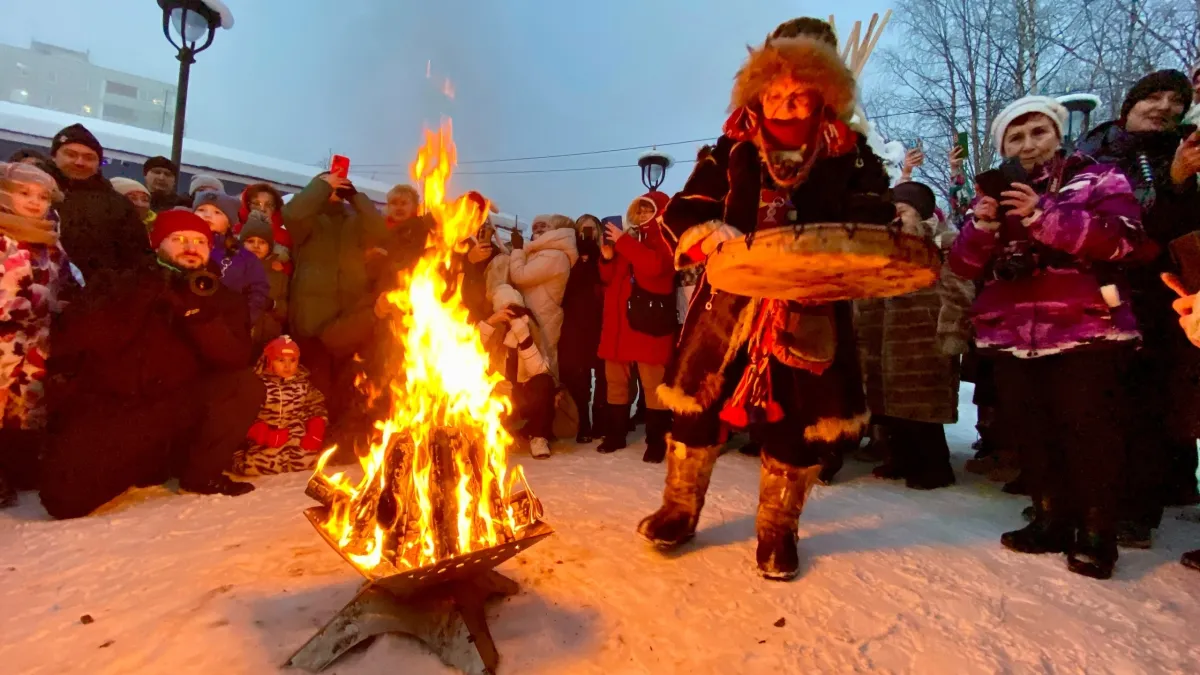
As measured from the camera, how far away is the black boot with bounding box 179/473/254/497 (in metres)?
3.88

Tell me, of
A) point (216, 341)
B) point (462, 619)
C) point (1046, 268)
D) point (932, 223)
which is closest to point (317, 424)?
point (216, 341)

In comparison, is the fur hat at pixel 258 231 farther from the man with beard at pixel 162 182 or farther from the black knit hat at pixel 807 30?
the black knit hat at pixel 807 30

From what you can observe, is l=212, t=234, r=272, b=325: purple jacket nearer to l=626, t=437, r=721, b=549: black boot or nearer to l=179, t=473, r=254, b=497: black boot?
l=179, t=473, r=254, b=497: black boot

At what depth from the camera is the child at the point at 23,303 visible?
365 centimetres

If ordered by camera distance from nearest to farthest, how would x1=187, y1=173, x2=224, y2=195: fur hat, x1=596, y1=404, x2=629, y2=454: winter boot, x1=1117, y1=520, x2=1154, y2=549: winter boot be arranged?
x1=1117, y1=520, x2=1154, y2=549: winter boot
x1=596, y1=404, x2=629, y2=454: winter boot
x1=187, y1=173, x2=224, y2=195: fur hat

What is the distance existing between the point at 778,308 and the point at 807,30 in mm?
1260

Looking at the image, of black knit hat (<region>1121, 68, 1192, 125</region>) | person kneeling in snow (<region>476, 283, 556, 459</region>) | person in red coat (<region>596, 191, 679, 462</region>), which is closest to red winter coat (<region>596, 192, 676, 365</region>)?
person in red coat (<region>596, 191, 679, 462</region>)

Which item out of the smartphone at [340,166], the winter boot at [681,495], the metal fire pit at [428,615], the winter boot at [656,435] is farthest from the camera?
the smartphone at [340,166]

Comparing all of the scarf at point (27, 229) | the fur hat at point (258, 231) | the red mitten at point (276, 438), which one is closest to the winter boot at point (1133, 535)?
the red mitten at point (276, 438)

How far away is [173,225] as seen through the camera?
3.83 m

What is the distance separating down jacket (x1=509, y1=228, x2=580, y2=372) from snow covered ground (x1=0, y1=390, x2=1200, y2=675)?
215cm

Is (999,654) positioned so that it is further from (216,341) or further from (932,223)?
(216,341)

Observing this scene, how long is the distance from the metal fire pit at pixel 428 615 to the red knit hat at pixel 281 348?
2511 millimetres

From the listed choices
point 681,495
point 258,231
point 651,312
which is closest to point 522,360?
point 651,312
